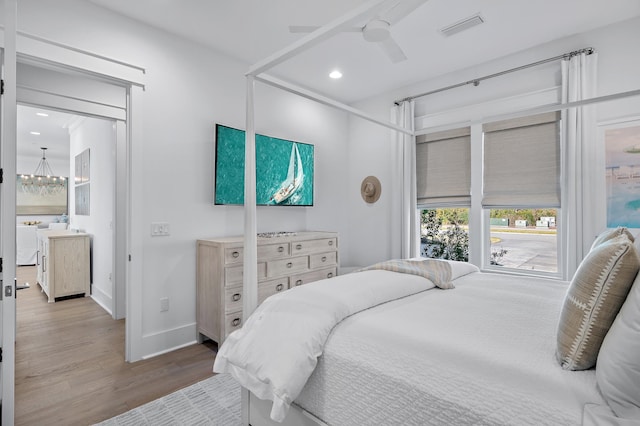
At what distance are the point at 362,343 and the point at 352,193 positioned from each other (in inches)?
138

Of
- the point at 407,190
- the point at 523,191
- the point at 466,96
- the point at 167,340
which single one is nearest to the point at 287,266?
the point at 167,340

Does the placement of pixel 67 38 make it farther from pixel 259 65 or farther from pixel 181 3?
pixel 259 65

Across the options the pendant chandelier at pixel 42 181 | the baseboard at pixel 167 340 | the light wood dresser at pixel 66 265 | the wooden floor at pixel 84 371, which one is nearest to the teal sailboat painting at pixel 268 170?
the baseboard at pixel 167 340

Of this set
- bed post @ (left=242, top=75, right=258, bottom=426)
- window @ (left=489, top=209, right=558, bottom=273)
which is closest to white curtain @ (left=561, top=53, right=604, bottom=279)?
window @ (left=489, top=209, right=558, bottom=273)

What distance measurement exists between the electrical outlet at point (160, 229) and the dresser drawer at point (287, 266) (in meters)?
0.94

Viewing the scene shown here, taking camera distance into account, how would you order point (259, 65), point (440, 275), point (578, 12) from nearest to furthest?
point (259, 65)
point (440, 275)
point (578, 12)

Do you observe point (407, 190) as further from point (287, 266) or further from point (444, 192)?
point (287, 266)

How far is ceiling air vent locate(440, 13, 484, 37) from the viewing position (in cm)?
270

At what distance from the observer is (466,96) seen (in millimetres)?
3686

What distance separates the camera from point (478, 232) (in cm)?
358

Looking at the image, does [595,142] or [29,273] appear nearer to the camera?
[595,142]

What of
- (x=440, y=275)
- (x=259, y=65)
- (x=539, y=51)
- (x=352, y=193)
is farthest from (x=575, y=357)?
(x=352, y=193)

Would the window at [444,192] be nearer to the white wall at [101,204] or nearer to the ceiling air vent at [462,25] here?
the ceiling air vent at [462,25]

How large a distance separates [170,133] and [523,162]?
3376 millimetres
